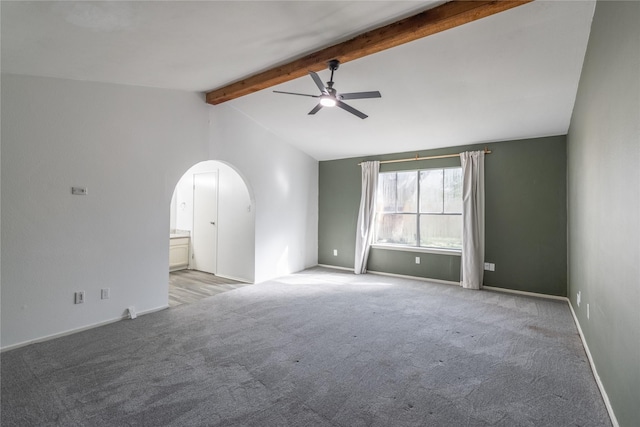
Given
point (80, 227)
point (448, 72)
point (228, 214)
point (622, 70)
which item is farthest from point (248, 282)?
point (622, 70)

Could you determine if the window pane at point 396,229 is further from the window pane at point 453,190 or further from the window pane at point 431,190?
the window pane at point 453,190

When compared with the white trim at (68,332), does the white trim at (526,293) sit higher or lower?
higher

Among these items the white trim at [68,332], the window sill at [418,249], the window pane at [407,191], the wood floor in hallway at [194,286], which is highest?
the window pane at [407,191]

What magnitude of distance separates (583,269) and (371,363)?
2404 millimetres

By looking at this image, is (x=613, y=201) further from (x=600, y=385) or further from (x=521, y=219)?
(x=521, y=219)

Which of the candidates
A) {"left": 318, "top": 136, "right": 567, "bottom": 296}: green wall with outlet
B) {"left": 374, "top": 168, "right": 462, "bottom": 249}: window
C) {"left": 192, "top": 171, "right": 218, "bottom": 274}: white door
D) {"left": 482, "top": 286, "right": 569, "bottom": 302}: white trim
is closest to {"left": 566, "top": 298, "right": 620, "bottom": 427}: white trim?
{"left": 482, "top": 286, "right": 569, "bottom": 302}: white trim

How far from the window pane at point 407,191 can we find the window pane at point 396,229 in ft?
0.58

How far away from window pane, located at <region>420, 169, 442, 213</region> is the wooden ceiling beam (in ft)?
10.6

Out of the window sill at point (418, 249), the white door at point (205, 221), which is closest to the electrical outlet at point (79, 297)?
the white door at point (205, 221)

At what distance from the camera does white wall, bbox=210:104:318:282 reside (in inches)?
193

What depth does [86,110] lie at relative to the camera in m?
3.35

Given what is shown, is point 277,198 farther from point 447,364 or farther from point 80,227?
point 447,364

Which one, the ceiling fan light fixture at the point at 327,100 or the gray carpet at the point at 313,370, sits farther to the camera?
the ceiling fan light fixture at the point at 327,100

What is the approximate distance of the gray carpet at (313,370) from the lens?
2.00m
